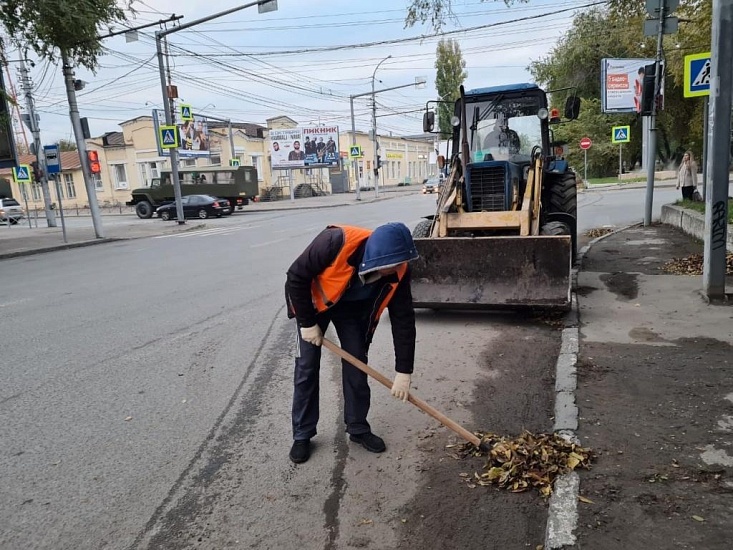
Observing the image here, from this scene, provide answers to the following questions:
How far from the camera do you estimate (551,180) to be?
8.90m

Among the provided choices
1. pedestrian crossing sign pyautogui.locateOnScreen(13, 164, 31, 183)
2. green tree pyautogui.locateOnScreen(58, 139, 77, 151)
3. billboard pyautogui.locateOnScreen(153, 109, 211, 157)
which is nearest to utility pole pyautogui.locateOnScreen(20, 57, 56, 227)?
pedestrian crossing sign pyautogui.locateOnScreen(13, 164, 31, 183)

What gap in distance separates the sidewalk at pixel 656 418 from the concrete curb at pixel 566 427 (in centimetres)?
5

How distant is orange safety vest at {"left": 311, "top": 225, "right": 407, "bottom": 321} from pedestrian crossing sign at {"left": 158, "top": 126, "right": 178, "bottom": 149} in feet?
67.5

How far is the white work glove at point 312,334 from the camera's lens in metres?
3.26

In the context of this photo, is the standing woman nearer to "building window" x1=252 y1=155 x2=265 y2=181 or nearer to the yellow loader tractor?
the yellow loader tractor

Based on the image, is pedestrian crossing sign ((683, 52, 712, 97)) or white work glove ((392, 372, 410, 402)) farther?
pedestrian crossing sign ((683, 52, 712, 97))

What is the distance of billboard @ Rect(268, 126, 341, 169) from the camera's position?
43281 mm

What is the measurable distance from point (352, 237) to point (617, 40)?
36698 millimetres

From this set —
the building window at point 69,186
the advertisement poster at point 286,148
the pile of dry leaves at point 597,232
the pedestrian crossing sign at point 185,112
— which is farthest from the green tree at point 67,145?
the pile of dry leaves at point 597,232

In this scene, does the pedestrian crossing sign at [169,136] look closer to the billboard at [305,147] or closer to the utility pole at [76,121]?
the utility pole at [76,121]

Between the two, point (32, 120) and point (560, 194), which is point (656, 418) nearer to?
point (560, 194)

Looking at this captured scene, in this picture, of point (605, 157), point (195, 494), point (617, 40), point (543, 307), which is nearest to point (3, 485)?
point (195, 494)

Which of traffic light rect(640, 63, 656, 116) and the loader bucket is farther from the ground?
traffic light rect(640, 63, 656, 116)

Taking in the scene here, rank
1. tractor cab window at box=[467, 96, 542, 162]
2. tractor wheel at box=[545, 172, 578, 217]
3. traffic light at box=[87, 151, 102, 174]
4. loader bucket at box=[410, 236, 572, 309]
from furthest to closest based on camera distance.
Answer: traffic light at box=[87, 151, 102, 174]
tractor wheel at box=[545, 172, 578, 217]
tractor cab window at box=[467, 96, 542, 162]
loader bucket at box=[410, 236, 572, 309]
